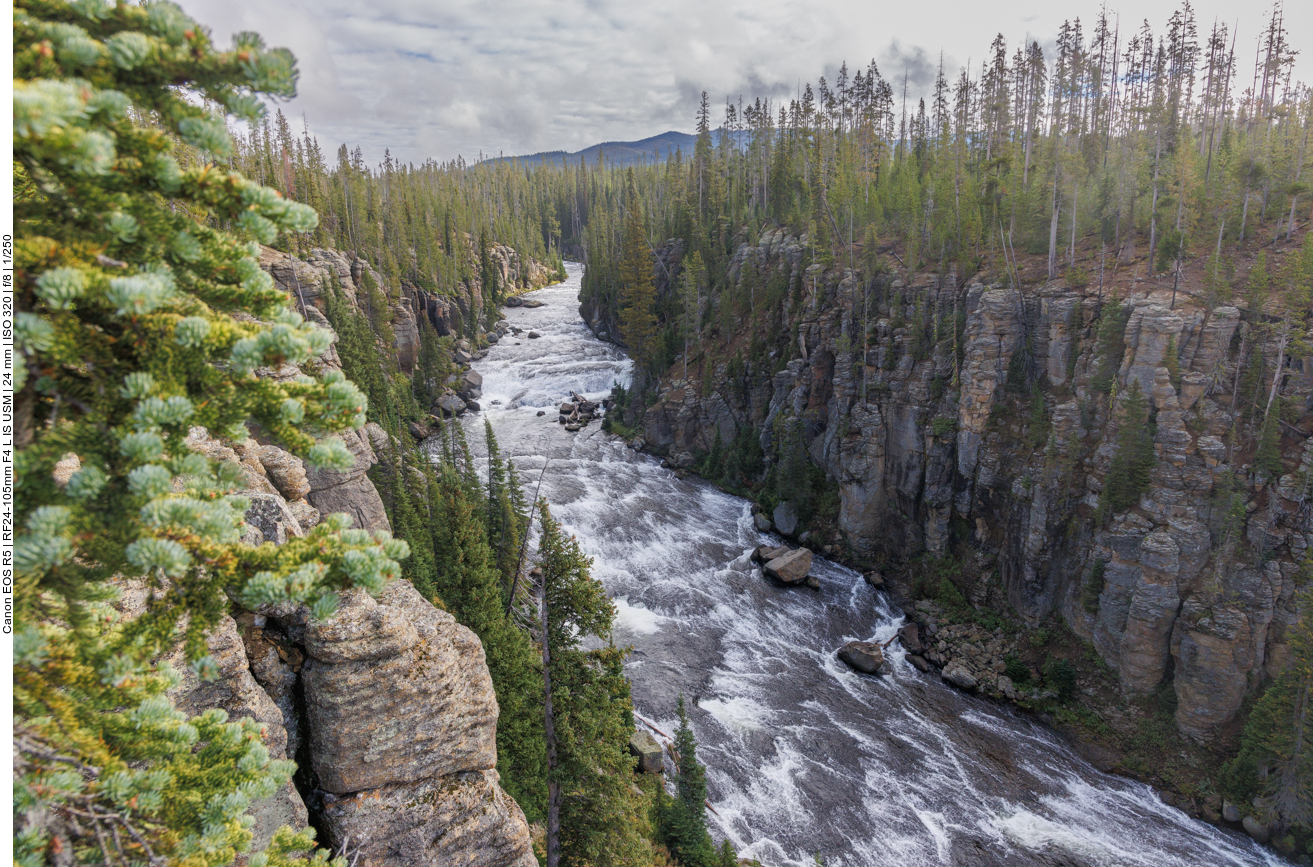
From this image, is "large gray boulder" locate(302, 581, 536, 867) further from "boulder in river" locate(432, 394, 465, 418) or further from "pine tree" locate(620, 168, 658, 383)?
"boulder in river" locate(432, 394, 465, 418)

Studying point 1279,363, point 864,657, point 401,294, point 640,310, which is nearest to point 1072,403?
point 1279,363

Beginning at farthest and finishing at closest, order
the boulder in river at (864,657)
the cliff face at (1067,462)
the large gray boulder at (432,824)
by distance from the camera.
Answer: the boulder in river at (864,657) < the cliff face at (1067,462) < the large gray boulder at (432,824)

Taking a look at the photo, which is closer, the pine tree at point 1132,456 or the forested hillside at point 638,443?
the forested hillside at point 638,443

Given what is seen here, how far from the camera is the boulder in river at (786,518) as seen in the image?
4069 cm

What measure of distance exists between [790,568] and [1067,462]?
14279 millimetres

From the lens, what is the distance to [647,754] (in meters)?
22.3

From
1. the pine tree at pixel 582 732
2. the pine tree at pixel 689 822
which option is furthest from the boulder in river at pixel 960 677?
the pine tree at pixel 582 732

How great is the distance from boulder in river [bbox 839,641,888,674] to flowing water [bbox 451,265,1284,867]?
54 centimetres

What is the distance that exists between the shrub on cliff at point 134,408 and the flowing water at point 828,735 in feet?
67.2

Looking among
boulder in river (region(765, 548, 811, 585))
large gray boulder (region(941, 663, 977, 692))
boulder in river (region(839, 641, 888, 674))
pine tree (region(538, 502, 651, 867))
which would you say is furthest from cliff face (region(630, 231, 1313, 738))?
pine tree (region(538, 502, 651, 867))

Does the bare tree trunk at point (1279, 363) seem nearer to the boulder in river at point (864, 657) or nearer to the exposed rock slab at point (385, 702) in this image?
the boulder in river at point (864, 657)

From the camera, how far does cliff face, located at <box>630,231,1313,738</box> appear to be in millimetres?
23703

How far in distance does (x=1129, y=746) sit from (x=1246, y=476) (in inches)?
444

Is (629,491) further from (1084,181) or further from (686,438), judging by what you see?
(1084,181)
